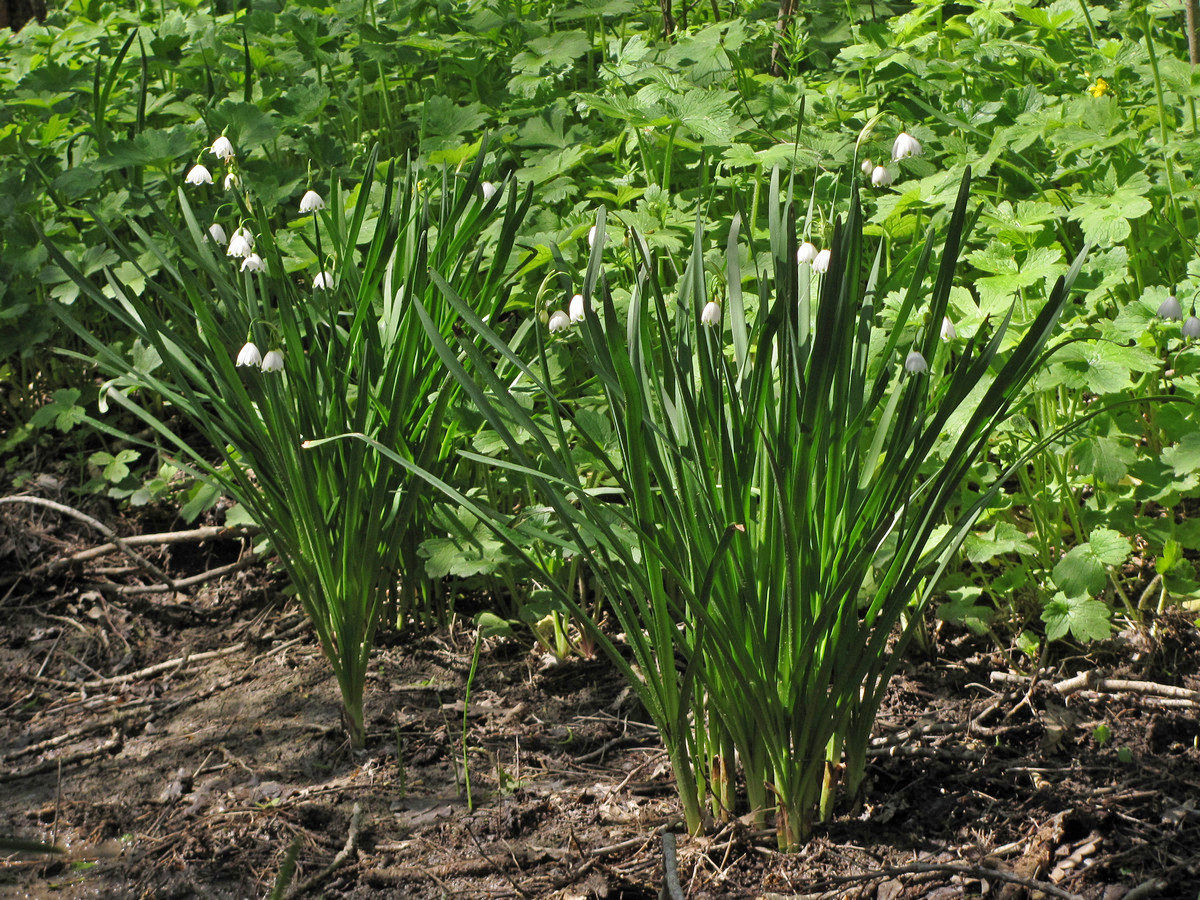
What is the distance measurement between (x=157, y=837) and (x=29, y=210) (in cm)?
229

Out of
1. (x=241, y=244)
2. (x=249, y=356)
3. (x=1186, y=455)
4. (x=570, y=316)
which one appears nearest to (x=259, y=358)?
(x=249, y=356)

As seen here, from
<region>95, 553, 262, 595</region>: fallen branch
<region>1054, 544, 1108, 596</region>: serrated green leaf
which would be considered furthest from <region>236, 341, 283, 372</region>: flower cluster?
<region>1054, 544, 1108, 596</region>: serrated green leaf

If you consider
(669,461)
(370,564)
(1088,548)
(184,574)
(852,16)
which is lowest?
(184,574)

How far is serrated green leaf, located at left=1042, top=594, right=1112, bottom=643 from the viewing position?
5.65ft

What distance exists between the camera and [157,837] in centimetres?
169

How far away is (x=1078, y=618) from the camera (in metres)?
1.74

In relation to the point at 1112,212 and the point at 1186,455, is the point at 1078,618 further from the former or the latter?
the point at 1112,212

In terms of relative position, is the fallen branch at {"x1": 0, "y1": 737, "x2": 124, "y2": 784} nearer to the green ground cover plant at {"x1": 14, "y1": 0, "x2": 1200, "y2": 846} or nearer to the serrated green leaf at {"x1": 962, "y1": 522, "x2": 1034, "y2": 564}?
the green ground cover plant at {"x1": 14, "y1": 0, "x2": 1200, "y2": 846}

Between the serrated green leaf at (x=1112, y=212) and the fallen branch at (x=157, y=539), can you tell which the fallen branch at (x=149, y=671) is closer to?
the fallen branch at (x=157, y=539)

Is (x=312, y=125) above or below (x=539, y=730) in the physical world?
above

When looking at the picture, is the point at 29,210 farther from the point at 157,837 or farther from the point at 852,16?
the point at 852,16

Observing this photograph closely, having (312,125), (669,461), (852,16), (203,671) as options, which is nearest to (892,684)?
(669,461)

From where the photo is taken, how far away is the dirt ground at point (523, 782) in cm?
145

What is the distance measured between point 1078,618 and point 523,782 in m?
1.01
